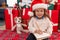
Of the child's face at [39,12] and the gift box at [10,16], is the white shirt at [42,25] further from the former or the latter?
the gift box at [10,16]

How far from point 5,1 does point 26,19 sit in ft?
4.77

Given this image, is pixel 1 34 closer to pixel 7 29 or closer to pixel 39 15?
pixel 7 29

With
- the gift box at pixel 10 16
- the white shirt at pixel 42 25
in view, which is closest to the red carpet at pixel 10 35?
the gift box at pixel 10 16

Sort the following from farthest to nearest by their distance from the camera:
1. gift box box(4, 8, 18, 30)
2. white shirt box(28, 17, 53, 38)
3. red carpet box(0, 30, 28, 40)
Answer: gift box box(4, 8, 18, 30), red carpet box(0, 30, 28, 40), white shirt box(28, 17, 53, 38)

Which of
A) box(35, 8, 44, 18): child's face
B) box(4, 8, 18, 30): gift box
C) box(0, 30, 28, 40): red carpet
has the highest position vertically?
box(35, 8, 44, 18): child's face

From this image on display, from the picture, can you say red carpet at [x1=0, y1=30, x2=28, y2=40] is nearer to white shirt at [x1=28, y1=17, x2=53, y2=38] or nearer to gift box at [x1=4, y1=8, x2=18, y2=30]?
gift box at [x1=4, y1=8, x2=18, y2=30]

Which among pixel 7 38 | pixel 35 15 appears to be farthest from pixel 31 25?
pixel 7 38

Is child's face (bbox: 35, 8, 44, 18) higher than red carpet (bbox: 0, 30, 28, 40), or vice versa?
child's face (bbox: 35, 8, 44, 18)

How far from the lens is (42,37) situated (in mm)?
1438

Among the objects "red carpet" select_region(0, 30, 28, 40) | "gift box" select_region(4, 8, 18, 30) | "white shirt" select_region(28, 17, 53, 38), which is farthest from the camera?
"gift box" select_region(4, 8, 18, 30)

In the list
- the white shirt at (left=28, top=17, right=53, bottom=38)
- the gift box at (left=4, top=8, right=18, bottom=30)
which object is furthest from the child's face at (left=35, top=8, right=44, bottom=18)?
the gift box at (left=4, top=8, right=18, bottom=30)

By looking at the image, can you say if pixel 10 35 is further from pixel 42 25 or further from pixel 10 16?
pixel 42 25

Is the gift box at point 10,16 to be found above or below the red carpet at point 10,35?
above

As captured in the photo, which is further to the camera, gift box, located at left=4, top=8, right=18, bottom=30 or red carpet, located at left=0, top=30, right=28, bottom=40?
gift box, located at left=4, top=8, right=18, bottom=30
